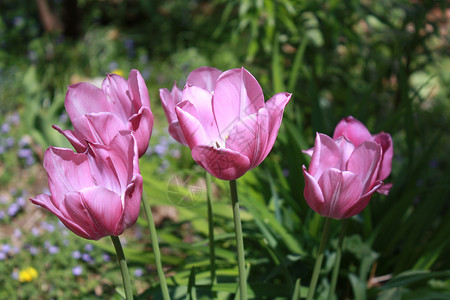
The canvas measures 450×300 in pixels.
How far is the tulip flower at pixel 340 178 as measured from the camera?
74 cm

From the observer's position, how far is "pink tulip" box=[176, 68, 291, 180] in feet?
2.19

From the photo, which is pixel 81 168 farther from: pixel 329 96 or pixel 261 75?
pixel 329 96

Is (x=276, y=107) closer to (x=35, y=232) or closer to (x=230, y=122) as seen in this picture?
(x=230, y=122)

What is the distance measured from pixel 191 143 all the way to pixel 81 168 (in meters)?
0.18

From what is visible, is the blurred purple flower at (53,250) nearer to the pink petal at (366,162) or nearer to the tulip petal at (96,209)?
the tulip petal at (96,209)

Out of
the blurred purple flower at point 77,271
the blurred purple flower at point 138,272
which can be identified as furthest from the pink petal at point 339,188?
the blurred purple flower at point 77,271

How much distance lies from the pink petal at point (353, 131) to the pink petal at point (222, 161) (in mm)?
300

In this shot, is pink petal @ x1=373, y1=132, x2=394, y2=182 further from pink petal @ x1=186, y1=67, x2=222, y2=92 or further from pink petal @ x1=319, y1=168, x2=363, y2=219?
pink petal @ x1=186, y1=67, x2=222, y2=92

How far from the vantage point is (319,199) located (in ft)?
2.46

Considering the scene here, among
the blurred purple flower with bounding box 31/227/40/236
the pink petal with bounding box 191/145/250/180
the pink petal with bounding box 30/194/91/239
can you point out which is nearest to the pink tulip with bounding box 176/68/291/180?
the pink petal with bounding box 191/145/250/180

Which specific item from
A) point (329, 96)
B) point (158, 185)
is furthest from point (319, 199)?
point (329, 96)

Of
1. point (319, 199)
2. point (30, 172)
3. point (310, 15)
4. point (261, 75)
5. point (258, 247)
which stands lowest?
point (30, 172)

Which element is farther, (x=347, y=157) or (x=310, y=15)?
(x=310, y=15)

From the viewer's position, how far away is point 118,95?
0.79 meters
